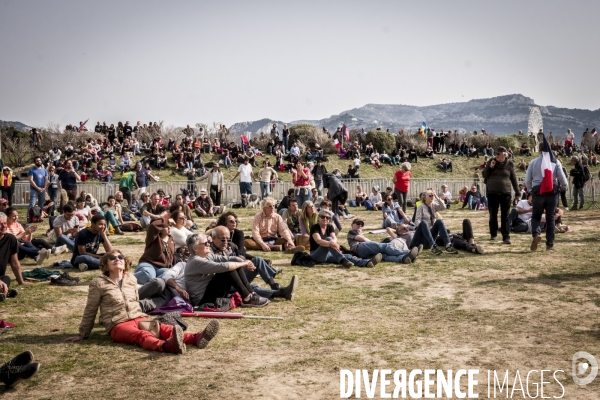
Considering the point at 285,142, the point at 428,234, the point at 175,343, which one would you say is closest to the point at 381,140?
the point at 285,142

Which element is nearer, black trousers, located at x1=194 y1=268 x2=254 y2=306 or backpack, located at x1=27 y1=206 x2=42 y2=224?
black trousers, located at x1=194 y1=268 x2=254 y2=306

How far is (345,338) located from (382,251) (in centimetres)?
530

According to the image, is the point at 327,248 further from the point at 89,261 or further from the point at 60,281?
the point at 60,281

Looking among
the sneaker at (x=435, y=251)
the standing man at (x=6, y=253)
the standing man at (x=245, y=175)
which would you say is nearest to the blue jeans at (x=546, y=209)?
the sneaker at (x=435, y=251)

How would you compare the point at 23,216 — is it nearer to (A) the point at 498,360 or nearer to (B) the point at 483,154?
(A) the point at 498,360

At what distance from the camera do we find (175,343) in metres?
5.99

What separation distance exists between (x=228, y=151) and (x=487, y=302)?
31320mm

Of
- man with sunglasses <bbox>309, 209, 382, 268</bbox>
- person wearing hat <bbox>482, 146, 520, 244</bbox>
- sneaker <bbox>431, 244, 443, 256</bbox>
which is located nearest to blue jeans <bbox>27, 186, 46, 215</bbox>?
man with sunglasses <bbox>309, 209, 382, 268</bbox>

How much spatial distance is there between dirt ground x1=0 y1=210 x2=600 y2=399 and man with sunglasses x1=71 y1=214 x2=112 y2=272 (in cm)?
129

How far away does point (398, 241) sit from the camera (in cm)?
1210

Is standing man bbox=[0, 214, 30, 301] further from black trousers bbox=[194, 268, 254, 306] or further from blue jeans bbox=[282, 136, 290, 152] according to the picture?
blue jeans bbox=[282, 136, 290, 152]

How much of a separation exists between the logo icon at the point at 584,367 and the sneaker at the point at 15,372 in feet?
14.9

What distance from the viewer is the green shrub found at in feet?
147

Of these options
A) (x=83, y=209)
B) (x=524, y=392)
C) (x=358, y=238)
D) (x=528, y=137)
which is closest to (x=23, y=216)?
(x=83, y=209)
